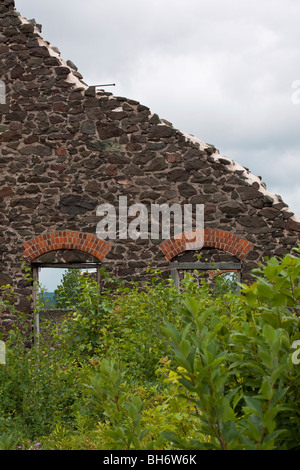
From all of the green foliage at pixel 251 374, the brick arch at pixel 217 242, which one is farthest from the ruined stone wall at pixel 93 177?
the green foliage at pixel 251 374

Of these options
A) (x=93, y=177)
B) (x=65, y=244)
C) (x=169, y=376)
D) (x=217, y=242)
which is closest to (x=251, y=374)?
(x=169, y=376)

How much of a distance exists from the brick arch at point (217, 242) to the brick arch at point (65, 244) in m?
1.14

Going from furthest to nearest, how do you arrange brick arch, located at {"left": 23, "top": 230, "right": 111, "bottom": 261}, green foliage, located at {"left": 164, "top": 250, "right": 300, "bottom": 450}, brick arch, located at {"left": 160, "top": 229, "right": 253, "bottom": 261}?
brick arch, located at {"left": 23, "top": 230, "right": 111, "bottom": 261}
brick arch, located at {"left": 160, "top": 229, "right": 253, "bottom": 261}
green foliage, located at {"left": 164, "top": 250, "right": 300, "bottom": 450}

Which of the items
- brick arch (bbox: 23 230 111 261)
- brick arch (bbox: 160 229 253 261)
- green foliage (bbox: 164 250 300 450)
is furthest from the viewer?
brick arch (bbox: 23 230 111 261)

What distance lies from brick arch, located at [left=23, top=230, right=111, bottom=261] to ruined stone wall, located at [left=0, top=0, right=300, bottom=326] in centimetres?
2

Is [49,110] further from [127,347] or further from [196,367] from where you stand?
[196,367]

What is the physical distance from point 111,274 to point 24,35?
4.62 metres

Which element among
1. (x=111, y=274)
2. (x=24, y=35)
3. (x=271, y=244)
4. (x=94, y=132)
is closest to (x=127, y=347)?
(x=111, y=274)

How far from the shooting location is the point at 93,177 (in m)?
10.8

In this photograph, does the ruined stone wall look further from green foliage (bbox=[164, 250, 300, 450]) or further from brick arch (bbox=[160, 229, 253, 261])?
green foliage (bbox=[164, 250, 300, 450])

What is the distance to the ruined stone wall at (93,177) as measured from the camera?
10.6 m

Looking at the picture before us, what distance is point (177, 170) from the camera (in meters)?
10.7

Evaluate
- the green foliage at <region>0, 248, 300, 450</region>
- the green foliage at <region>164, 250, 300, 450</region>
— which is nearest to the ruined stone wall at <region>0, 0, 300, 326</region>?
the green foliage at <region>0, 248, 300, 450</region>

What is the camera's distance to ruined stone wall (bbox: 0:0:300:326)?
10562mm
